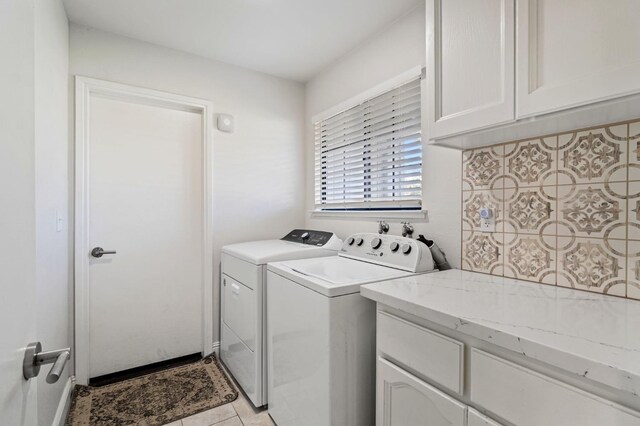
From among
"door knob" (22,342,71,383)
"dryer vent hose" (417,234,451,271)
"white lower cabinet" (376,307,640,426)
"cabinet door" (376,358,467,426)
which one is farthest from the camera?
"dryer vent hose" (417,234,451,271)

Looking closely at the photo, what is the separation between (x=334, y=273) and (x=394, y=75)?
1306 millimetres

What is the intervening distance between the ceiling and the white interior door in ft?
1.64

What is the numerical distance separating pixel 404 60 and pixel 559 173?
1098 millimetres

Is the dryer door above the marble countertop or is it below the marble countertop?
below

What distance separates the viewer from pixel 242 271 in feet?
6.47

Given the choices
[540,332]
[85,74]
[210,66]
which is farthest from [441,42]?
[85,74]

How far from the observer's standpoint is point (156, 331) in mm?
2303

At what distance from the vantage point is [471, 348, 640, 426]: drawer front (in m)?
0.63

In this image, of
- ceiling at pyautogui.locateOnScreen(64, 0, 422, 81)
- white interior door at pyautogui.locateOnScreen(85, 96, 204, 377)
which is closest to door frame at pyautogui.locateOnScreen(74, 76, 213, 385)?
white interior door at pyautogui.locateOnScreen(85, 96, 204, 377)

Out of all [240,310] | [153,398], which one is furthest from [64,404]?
[240,310]

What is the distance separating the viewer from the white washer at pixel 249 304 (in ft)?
5.84

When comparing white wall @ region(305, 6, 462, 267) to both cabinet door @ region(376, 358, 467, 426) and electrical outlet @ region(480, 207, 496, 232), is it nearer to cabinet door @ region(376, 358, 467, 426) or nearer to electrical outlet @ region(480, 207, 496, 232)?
electrical outlet @ region(480, 207, 496, 232)

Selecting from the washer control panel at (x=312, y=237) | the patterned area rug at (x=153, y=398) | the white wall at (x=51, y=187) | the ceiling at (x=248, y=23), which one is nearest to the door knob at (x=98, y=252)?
the white wall at (x=51, y=187)

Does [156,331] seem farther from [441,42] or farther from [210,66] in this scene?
[441,42]
